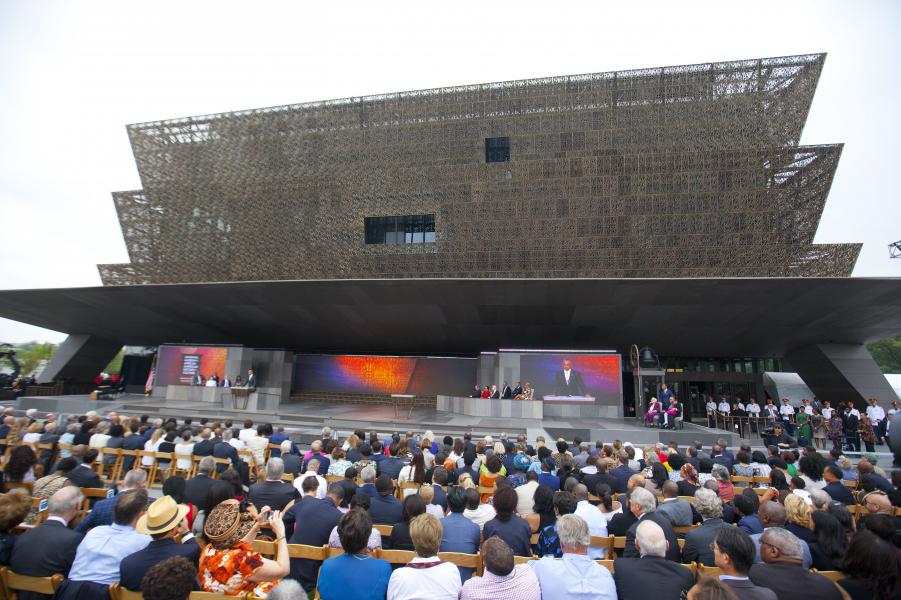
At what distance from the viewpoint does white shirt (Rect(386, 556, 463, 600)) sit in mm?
2746

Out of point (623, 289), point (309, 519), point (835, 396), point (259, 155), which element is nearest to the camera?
point (309, 519)

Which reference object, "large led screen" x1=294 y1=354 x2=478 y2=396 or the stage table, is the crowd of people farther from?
"large led screen" x1=294 y1=354 x2=478 y2=396

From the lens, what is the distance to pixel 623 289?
1902cm

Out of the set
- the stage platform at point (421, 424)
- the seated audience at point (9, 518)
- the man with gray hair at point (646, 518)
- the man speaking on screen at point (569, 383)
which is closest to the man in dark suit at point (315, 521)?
the seated audience at point (9, 518)

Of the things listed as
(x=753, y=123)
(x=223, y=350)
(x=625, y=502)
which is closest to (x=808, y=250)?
(x=753, y=123)

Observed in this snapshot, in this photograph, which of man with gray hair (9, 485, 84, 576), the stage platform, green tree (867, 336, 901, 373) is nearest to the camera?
man with gray hair (9, 485, 84, 576)

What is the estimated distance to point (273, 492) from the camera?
15.5ft

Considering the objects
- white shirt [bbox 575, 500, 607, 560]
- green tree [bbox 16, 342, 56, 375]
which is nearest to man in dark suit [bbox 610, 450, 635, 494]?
white shirt [bbox 575, 500, 607, 560]

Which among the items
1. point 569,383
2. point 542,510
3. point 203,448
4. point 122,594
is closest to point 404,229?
point 569,383

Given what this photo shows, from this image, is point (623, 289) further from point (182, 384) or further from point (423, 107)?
point (182, 384)

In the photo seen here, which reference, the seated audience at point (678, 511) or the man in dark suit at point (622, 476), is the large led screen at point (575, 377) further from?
the seated audience at point (678, 511)

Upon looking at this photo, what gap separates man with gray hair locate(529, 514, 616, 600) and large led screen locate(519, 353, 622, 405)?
1798 cm

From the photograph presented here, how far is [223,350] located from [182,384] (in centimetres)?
305

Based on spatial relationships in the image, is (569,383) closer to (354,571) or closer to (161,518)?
(354,571)
